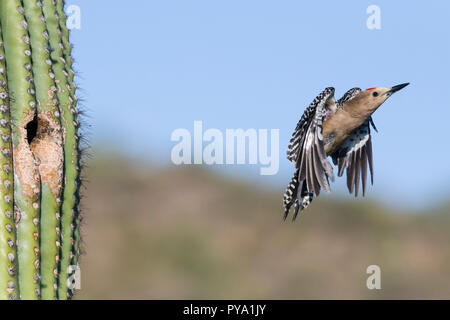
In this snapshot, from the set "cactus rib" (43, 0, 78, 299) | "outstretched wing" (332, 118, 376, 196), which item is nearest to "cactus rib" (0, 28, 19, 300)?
"cactus rib" (43, 0, 78, 299)

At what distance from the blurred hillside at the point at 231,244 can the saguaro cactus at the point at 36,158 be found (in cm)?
1229

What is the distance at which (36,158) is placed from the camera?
5.39 metres

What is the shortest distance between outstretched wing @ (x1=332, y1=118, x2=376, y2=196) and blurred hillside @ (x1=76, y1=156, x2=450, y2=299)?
1001 centimetres

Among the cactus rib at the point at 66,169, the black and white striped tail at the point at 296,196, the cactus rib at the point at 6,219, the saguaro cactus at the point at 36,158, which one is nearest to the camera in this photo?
the cactus rib at the point at 6,219

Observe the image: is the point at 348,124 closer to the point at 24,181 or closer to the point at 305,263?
the point at 24,181

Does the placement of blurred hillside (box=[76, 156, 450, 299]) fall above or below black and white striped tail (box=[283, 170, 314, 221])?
below

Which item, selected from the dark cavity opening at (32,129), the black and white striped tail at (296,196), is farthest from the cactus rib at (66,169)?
the black and white striped tail at (296,196)

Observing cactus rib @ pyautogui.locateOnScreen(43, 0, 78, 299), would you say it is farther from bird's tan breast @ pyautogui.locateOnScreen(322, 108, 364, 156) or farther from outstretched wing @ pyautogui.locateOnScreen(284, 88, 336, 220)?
bird's tan breast @ pyautogui.locateOnScreen(322, 108, 364, 156)

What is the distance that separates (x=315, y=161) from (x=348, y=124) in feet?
1.99

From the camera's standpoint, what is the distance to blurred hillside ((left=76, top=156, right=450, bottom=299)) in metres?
19.3

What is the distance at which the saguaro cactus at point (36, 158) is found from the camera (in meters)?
5.07

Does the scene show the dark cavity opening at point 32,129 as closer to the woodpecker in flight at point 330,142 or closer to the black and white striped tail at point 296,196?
the woodpecker in flight at point 330,142
